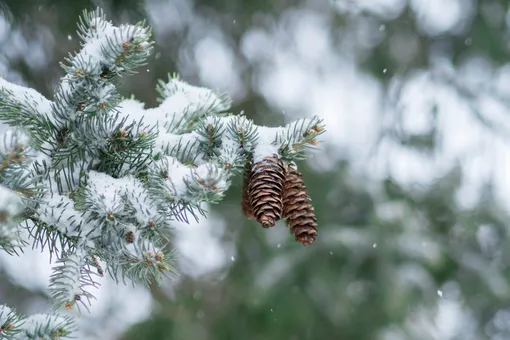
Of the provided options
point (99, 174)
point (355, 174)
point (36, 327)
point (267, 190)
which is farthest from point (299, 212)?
point (355, 174)

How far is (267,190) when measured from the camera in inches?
42.3

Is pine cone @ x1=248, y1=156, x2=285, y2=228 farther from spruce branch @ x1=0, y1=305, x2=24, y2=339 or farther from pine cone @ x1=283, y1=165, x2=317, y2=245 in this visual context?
spruce branch @ x1=0, y1=305, x2=24, y2=339

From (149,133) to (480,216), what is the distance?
3.32 meters

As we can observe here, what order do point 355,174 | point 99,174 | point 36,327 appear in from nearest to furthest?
point 36,327 → point 99,174 → point 355,174

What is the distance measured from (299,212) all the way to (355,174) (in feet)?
8.73

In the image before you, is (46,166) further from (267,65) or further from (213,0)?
(267,65)

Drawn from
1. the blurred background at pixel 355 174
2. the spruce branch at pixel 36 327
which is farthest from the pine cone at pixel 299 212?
the blurred background at pixel 355 174

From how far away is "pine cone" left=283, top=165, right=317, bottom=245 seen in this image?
1139mm

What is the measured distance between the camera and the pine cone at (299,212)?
44.8 inches

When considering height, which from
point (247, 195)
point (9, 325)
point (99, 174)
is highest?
point (247, 195)

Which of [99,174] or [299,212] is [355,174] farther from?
[99,174]

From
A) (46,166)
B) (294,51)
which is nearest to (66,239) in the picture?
(46,166)

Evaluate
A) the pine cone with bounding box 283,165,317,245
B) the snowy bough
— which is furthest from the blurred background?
the snowy bough

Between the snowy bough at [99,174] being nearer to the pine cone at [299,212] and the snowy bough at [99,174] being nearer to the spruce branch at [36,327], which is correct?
the spruce branch at [36,327]
